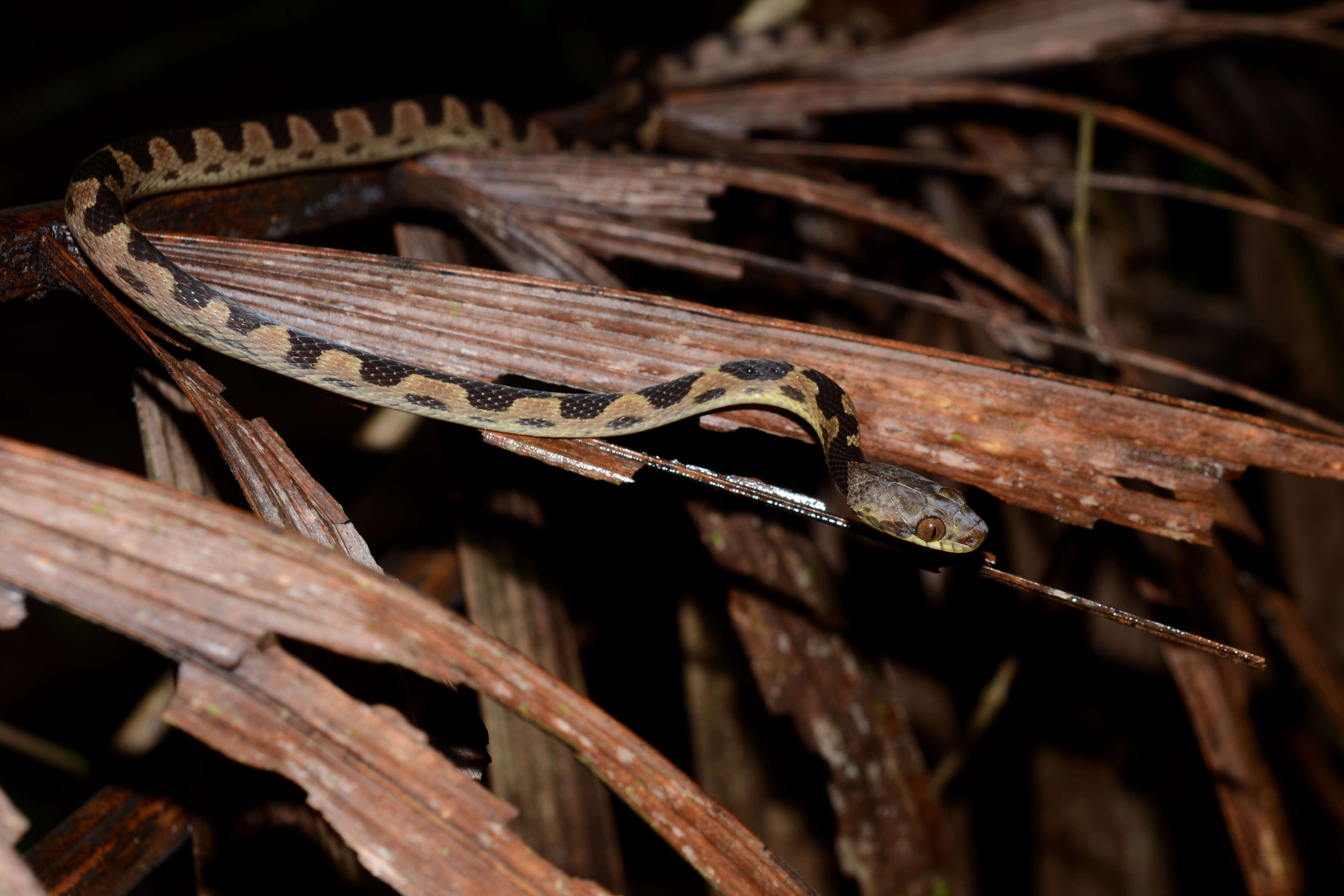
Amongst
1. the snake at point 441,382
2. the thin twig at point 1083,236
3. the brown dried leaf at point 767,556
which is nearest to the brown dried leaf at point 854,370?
the snake at point 441,382

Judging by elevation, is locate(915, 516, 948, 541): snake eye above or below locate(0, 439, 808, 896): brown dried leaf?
below

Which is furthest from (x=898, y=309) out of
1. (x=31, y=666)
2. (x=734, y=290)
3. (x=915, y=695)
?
(x=31, y=666)

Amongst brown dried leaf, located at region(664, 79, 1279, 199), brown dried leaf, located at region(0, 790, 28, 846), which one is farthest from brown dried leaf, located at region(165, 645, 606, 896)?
brown dried leaf, located at region(664, 79, 1279, 199)

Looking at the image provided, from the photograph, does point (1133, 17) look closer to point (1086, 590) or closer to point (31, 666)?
point (1086, 590)

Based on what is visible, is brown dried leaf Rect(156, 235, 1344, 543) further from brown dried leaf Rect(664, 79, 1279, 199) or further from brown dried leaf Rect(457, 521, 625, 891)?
brown dried leaf Rect(664, 79, 1279, 199)

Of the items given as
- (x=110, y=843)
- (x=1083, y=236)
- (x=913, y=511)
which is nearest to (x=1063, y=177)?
(x=1083, y=236)

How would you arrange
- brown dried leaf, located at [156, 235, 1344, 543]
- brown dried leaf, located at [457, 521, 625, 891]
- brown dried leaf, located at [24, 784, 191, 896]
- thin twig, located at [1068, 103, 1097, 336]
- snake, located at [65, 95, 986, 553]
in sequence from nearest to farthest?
brown dried leaf, located at [24, 784, 191, 896] → brown dried leaf, located at [156, 235, 1344, 543] → snake, located at [65, 95, 986, 553] → brown dried leaf, located at [457, 521, 625, 891] → thin twig, located at [1068, 103, 1097, 336]

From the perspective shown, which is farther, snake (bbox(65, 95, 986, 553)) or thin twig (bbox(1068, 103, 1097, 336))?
thin twig (bbox(1068, 103, 1097, 336))
